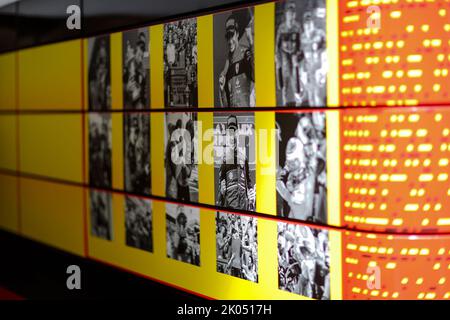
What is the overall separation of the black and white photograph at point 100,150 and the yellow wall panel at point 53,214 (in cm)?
26

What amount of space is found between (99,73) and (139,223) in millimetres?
1127

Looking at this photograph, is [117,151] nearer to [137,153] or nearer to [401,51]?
[137,153]

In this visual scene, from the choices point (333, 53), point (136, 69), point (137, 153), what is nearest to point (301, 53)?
point (333, 53)

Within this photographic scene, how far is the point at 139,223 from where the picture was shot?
4.63 m

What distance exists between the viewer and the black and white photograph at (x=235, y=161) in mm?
3766

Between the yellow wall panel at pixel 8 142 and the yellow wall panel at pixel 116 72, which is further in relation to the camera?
the yellow wall panel at pixel 8 142

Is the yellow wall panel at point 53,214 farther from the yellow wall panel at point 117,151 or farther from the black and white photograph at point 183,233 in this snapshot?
the black and white photograph at point 183,233

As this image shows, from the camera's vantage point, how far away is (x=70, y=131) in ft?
17.4

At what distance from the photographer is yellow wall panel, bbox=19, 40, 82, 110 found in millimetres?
5215

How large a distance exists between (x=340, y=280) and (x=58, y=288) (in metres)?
2.80

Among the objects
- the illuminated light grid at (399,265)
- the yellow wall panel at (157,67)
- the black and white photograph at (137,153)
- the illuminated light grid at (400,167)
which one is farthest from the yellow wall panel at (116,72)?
the illuminated light grid at (399,265)

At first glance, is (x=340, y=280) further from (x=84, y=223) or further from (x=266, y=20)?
(x=84, y=223)

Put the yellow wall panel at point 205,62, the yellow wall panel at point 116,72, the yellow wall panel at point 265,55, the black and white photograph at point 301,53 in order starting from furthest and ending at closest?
the yellow wall panel at point 116,72
the yellow wall panel at point 205,62
the yellow wall panel at point 265,55
the black and white photograph at point 301,53

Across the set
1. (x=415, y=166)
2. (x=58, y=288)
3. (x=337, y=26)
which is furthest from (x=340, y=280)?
(x=58, y=288)
